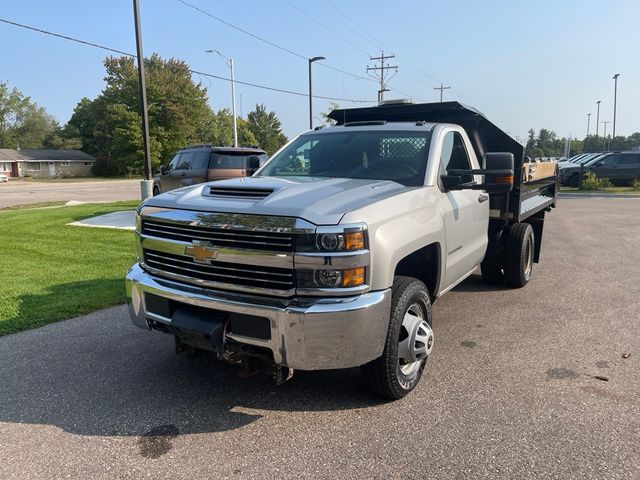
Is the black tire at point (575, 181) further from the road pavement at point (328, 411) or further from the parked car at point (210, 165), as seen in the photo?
the road pavement at point (328, 411)

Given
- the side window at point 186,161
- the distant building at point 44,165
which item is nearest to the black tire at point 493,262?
the side window at point 186,161

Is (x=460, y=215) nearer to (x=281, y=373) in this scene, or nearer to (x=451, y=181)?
(x=451, y=181)

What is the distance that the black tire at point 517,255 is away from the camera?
6320 mm

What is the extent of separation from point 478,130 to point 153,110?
62991mm

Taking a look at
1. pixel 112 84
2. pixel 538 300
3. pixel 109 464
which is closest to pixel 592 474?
pixel 109 464

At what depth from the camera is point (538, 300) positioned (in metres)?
6.10

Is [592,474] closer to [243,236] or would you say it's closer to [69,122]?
[243,236]

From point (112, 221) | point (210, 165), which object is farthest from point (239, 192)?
point (112, 221)

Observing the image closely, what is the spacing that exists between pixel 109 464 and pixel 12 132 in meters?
108

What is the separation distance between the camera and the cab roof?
594 centimetres

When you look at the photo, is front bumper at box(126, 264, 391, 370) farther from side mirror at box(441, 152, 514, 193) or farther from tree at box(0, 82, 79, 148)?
tree at box(0, 82, 79, 148)

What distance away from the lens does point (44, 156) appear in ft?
257

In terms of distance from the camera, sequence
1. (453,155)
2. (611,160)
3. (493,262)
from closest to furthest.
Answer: (453,155)
(493,262)
(611,160)

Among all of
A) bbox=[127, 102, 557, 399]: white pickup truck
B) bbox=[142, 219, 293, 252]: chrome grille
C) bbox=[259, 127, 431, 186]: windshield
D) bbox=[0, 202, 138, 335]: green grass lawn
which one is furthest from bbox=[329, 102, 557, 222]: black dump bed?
bbox=[0, 202, 138, 335]: green grass lawn
